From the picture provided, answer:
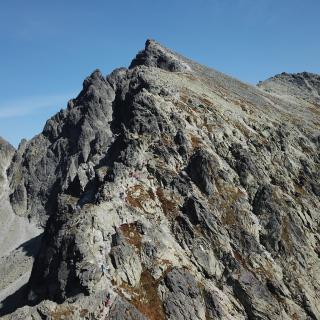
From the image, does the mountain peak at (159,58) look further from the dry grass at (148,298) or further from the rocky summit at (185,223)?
the dry grass at (148,298)

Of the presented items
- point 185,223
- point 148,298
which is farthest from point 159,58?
point 148,298

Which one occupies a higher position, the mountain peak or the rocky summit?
the mountain peak

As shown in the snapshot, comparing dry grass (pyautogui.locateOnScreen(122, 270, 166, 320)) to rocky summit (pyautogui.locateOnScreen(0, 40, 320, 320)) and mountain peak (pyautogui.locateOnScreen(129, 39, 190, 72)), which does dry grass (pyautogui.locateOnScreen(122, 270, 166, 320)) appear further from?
mountain peak (pyautogui.locateOnScreen(129, 39, 190, 72))

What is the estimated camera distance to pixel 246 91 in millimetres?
153375

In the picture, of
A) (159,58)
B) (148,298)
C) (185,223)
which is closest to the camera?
(148,298)

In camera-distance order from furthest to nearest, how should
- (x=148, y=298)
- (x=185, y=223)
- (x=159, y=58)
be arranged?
(x=159, y=58)
(x=185, y=223)
(x=148, y=298)

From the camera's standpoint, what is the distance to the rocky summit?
63000mm

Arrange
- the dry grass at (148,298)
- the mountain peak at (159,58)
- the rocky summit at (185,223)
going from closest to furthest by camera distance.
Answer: the dry grass at (148,298) < the rocky summit at (185,223) < the mountain peak at (159,58)

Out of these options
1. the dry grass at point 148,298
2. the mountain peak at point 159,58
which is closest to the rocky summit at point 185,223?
the dry grass at point 148,298

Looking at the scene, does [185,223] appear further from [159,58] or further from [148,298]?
[159,58]

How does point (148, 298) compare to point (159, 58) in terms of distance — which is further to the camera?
point (159, 58)

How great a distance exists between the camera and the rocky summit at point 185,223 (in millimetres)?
63000

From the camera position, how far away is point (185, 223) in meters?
73.9

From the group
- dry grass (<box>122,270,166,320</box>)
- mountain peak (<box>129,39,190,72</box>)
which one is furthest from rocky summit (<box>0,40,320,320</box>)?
mountain peak (<box>129,39,190,72</box>)
